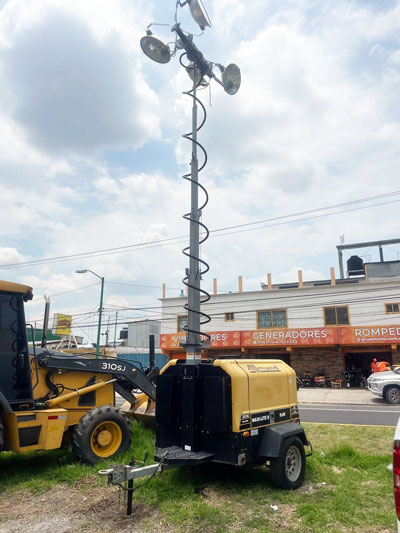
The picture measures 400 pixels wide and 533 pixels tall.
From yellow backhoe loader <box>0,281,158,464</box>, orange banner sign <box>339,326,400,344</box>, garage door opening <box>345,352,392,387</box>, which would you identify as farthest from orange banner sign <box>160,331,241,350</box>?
yellow backhoe loader <box>0,281,158,464</box>

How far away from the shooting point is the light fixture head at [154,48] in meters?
6.07

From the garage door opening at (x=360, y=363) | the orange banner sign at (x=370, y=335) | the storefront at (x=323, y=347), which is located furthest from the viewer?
the garage door opening at (x=360, y=363)

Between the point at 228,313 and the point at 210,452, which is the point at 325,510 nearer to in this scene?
the point at 210,452

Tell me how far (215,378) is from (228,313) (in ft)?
101

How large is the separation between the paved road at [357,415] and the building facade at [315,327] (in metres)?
11.9

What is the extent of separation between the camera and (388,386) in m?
17.4

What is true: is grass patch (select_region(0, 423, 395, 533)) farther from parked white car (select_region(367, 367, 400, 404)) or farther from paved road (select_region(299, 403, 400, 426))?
parked white car (select_region(367, 367, 400, 404))

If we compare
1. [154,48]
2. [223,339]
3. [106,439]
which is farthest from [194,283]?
[223,339]

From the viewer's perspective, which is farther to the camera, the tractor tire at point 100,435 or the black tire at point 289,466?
the tractor tire at point 100,435

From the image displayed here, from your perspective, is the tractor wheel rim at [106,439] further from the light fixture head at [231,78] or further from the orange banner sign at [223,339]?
the orange banner sign at [223,339]

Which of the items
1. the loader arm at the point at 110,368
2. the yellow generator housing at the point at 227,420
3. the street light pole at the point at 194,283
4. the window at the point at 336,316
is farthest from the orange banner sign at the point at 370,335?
the street light pole at the point at 194,283

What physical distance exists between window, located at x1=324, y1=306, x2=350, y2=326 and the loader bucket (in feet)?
83.3

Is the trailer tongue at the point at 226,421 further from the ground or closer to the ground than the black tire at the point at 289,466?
further from the ground

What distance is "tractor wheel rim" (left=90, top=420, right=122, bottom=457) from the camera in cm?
768
